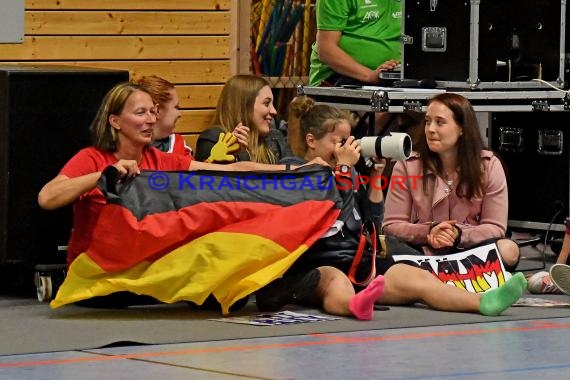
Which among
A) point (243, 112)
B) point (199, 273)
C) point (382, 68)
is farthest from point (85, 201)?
point (382, 68)

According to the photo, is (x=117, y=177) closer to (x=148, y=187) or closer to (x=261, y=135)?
(x=148, y=187)

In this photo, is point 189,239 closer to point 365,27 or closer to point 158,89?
point 158,89

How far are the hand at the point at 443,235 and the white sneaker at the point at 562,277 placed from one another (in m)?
0.52

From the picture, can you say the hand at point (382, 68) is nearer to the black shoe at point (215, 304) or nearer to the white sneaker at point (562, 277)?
the white sneaker at point (562, 277)

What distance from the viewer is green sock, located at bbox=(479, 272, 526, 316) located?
6.78 m

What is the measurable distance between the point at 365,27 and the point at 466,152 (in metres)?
2.04

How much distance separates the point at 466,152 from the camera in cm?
782

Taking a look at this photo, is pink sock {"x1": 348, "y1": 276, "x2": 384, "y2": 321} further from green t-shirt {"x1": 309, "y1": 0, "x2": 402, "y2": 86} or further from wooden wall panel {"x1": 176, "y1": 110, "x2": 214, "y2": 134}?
wooden wall panel {"x1": 176, "y1": 110, "x2": 214, "y2": 134}

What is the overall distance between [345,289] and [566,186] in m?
2.63

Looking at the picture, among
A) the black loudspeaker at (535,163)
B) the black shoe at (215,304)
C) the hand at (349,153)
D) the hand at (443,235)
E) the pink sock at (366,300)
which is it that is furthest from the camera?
the black loudspeaker at (535,163)

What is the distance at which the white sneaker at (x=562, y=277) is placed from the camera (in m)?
7.46

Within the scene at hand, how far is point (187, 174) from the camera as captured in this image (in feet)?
23.2

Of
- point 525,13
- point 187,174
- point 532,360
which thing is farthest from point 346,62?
point 532,360

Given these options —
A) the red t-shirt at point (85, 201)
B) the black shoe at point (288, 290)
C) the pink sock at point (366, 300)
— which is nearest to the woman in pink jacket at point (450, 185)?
the black shoe at point (288, 290)
